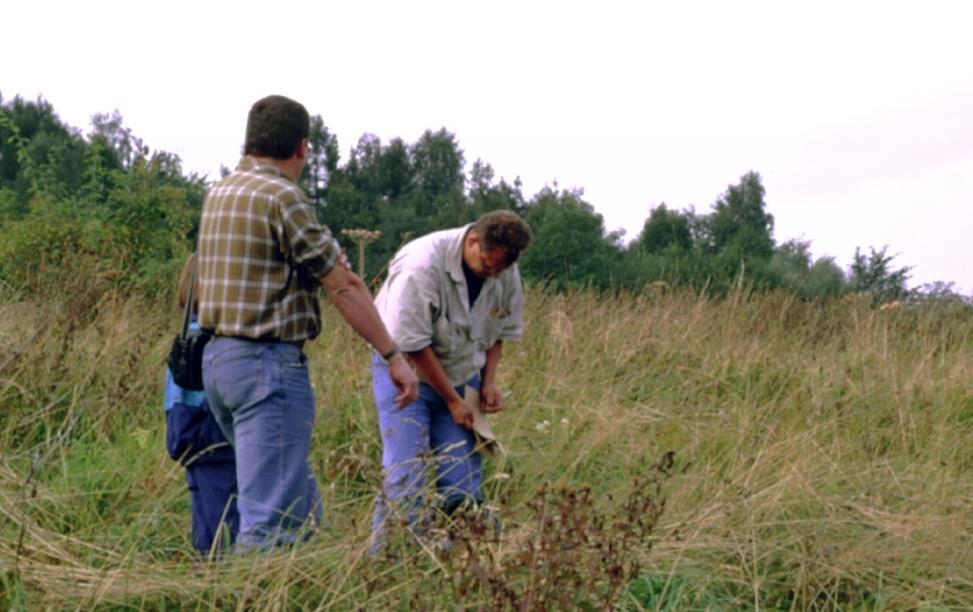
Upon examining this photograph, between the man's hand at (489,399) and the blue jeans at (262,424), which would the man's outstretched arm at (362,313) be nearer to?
the blue jeans at (262,424)

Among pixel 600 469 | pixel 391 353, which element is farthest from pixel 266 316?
pixel 600 469

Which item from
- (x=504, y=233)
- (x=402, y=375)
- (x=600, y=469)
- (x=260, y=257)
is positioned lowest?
(x=600, y=469)

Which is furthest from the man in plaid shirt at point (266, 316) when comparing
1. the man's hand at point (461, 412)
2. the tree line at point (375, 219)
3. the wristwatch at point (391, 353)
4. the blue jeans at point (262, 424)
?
the tree line at point (375, 219)

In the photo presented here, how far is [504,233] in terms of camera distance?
4.60 metres

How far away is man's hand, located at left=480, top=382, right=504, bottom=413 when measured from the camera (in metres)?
5.06

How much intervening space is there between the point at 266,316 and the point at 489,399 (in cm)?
144

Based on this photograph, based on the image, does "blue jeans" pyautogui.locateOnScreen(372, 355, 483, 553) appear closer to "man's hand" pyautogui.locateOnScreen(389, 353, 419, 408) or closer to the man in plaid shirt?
"man's hand" pyautogui.locateOnScreen(389, 353, 419, 408)

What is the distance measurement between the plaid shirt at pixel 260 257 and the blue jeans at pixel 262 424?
0.07m

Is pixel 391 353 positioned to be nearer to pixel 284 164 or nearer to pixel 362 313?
pixel 362 313

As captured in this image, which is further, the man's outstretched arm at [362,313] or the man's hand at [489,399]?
the man's hand at [489,399]

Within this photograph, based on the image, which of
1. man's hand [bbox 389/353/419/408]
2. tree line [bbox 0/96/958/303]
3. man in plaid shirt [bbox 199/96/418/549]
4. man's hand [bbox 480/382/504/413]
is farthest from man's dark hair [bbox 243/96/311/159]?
tree line [bbox 0/96/958/303]

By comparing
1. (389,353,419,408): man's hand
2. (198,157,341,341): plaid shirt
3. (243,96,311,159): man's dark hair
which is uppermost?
(243,96,311,159): man's dark hair

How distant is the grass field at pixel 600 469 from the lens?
342cm

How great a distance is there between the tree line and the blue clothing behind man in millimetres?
3909
